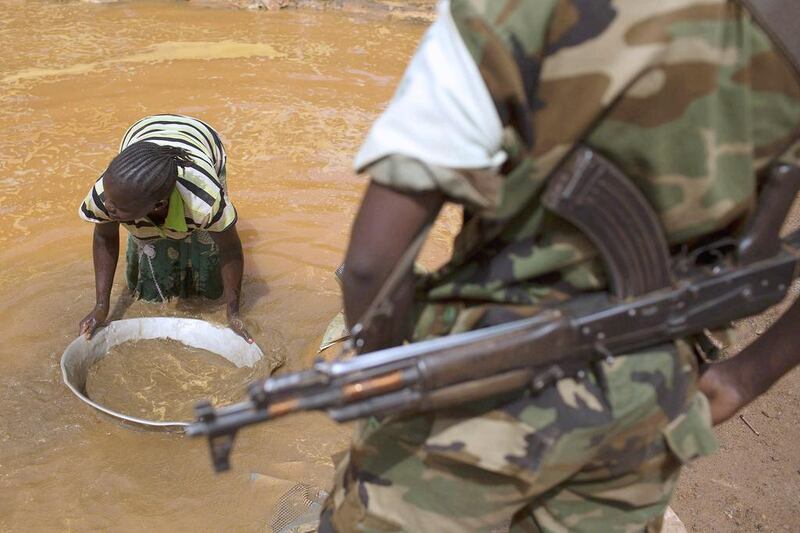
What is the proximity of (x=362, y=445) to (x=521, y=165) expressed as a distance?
64cm

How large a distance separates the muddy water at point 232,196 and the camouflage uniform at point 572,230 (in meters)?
1.33

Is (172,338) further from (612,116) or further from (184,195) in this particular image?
(612,116)

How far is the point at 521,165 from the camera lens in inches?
44.1

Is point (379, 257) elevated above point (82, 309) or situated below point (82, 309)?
above

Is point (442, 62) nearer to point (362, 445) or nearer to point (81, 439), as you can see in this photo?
point (362, 445)

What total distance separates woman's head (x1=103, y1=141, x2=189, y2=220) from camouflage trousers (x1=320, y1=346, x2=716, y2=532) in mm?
1571

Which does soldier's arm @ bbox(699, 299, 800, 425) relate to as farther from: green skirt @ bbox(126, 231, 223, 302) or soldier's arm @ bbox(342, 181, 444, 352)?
green skirt @ bbox(126, 231, 223, 302)

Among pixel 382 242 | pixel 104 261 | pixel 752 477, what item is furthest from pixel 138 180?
pixel 752 477

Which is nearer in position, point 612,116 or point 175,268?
point 612,116

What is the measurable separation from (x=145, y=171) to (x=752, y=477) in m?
2.52

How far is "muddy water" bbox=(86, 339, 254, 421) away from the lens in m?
2.86

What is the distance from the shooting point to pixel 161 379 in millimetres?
2984

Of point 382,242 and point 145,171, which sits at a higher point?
point 382,242

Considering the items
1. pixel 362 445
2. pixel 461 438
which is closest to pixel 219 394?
pixel 362 445
